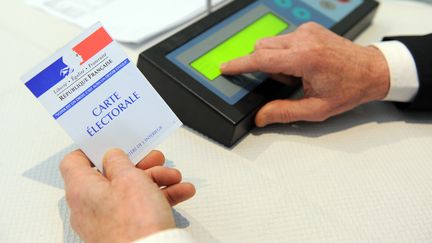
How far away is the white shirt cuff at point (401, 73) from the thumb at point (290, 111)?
122mm

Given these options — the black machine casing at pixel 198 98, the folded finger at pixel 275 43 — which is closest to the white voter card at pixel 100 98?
the black machine casing at pixel 198 98

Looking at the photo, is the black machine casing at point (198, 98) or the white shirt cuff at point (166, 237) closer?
the white shirt cuff at point (166, 237)

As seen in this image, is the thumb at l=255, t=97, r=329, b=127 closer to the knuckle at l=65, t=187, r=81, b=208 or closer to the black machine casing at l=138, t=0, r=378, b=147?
the black machine casing at l=138, t=0, r=378, b=147

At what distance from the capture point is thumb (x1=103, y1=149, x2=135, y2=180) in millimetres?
415

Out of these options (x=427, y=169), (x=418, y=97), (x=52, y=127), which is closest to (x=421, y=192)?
(x=427, y=169)

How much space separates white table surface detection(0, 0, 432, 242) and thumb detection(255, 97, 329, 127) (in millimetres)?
28

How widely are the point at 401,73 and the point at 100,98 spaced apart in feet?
1.49

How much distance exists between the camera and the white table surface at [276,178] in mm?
500

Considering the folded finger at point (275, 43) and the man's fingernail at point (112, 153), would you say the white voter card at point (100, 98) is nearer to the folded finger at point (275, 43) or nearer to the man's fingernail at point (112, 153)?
the man's fingernail at point (112, 153)

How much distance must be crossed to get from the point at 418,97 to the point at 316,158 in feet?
0.66

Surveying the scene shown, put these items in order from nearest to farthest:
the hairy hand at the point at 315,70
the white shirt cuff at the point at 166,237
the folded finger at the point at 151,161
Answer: the white shirt cuff at the point at 166,237 < the folded finger at the point at 151,161 < the hairy hand at the point at 315,70

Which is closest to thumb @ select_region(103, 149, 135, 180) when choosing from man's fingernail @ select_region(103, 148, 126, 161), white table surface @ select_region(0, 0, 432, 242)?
man's fingernail @ select_region(103, 148, 126, 161)

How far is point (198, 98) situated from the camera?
1.88 ft

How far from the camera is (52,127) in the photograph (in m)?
0.61
